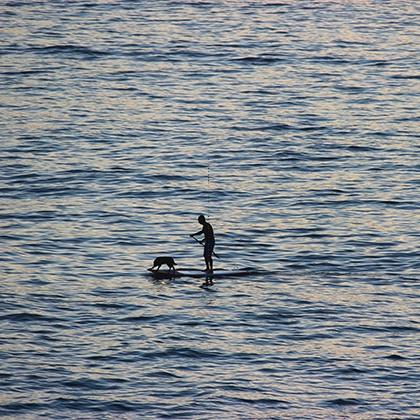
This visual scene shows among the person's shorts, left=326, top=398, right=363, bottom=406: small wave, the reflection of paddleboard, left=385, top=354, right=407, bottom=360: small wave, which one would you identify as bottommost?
the reflection of paddleboard

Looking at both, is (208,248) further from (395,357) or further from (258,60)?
(258,60)

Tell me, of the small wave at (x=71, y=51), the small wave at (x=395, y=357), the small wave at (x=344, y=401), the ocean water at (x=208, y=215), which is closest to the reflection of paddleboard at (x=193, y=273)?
the ocean water at (x=208, y=215)

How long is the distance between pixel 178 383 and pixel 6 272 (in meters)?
11.6

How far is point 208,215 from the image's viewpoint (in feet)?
176

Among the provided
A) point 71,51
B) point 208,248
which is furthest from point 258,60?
point 208,248

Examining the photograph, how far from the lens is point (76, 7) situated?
343ft

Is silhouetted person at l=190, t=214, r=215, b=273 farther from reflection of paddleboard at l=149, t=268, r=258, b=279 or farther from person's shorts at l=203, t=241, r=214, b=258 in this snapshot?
reflection of paddleboard at l=149, t=268, r=258, b=279

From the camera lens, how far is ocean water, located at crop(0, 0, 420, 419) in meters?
35.7

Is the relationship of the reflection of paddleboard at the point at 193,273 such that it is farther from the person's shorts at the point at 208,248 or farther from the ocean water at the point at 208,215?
the person's shorts at the point at 208,248

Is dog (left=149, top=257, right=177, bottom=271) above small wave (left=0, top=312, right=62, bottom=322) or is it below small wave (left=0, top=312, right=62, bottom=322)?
above

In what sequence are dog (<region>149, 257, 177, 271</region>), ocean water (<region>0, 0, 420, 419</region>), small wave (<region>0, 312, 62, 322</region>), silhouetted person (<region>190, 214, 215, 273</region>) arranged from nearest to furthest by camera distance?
1. ocean water (<region>0, 0, 420, 419</region>)
2. small wave (<region>0, 312, 62, 322</region>)
3. silhouetted person (<region>190, 214, 215, 273</region>)
4. dog (<region>149, 257, 177, 271</region>)

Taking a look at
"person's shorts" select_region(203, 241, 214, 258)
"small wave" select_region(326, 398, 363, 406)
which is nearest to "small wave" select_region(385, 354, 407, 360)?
"small wave" select_region(326, 398, 363, 406)

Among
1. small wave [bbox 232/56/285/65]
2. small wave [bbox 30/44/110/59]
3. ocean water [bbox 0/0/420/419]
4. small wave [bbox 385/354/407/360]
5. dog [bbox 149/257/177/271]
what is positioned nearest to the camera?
ocean water [bbox 0/0/420/419]

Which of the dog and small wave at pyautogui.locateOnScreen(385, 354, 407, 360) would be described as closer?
small wave at pyautogui.locateOnScreen(385, 354, 407, 360)
